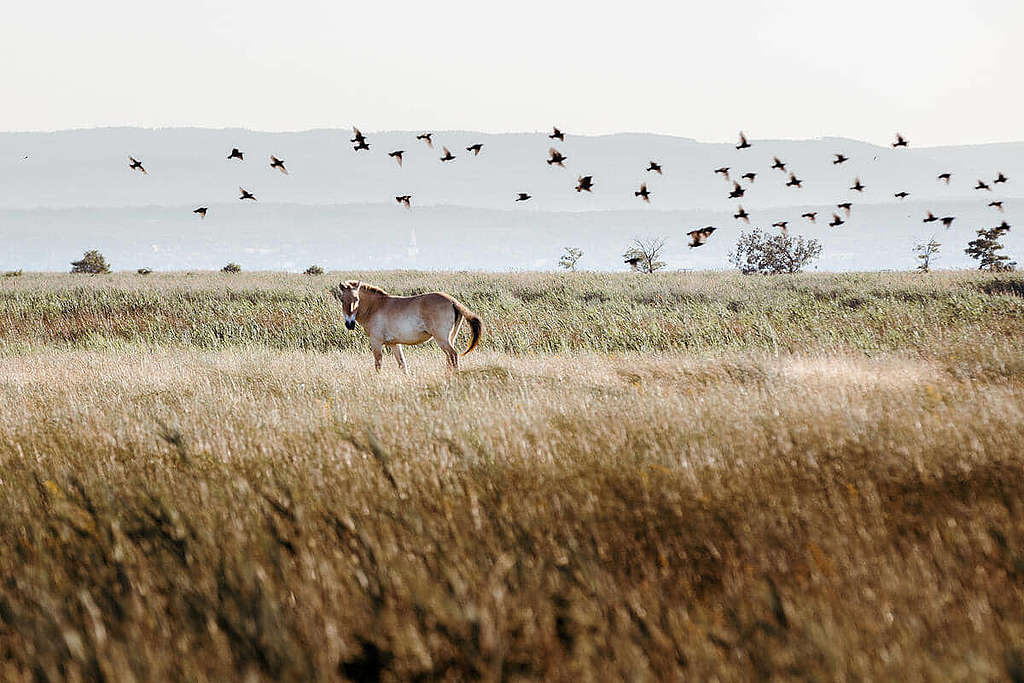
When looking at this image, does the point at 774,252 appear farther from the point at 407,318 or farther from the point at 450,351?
the point at 407,318

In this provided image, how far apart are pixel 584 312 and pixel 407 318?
10.4m

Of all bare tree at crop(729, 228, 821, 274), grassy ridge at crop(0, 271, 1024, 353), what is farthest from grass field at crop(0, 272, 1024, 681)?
bare tree at crop(729, 228, 821, 274)

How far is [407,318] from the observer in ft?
38.0

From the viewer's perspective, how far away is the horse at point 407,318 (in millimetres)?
11484

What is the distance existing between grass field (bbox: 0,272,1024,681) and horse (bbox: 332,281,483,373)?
8.22ft

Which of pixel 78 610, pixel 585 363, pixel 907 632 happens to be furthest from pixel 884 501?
pixel 585 363

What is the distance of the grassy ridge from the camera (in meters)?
17.8

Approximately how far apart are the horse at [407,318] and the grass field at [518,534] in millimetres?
2506

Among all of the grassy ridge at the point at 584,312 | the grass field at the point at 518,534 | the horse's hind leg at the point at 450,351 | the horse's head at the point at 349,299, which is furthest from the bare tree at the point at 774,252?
the grass field at the point at 518,534

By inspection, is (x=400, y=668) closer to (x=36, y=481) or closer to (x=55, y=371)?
(x=36, y=481)

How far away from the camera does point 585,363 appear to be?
12141mm

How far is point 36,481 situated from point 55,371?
7708 millimetres

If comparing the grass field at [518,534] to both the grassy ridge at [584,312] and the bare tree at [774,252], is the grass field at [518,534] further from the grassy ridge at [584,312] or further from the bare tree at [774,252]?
the bare tree at [774,252]

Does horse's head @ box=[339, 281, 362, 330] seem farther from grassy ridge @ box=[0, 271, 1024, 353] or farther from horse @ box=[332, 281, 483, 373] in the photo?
grassy ridge @ box=[0, 271, 1024, 353]
